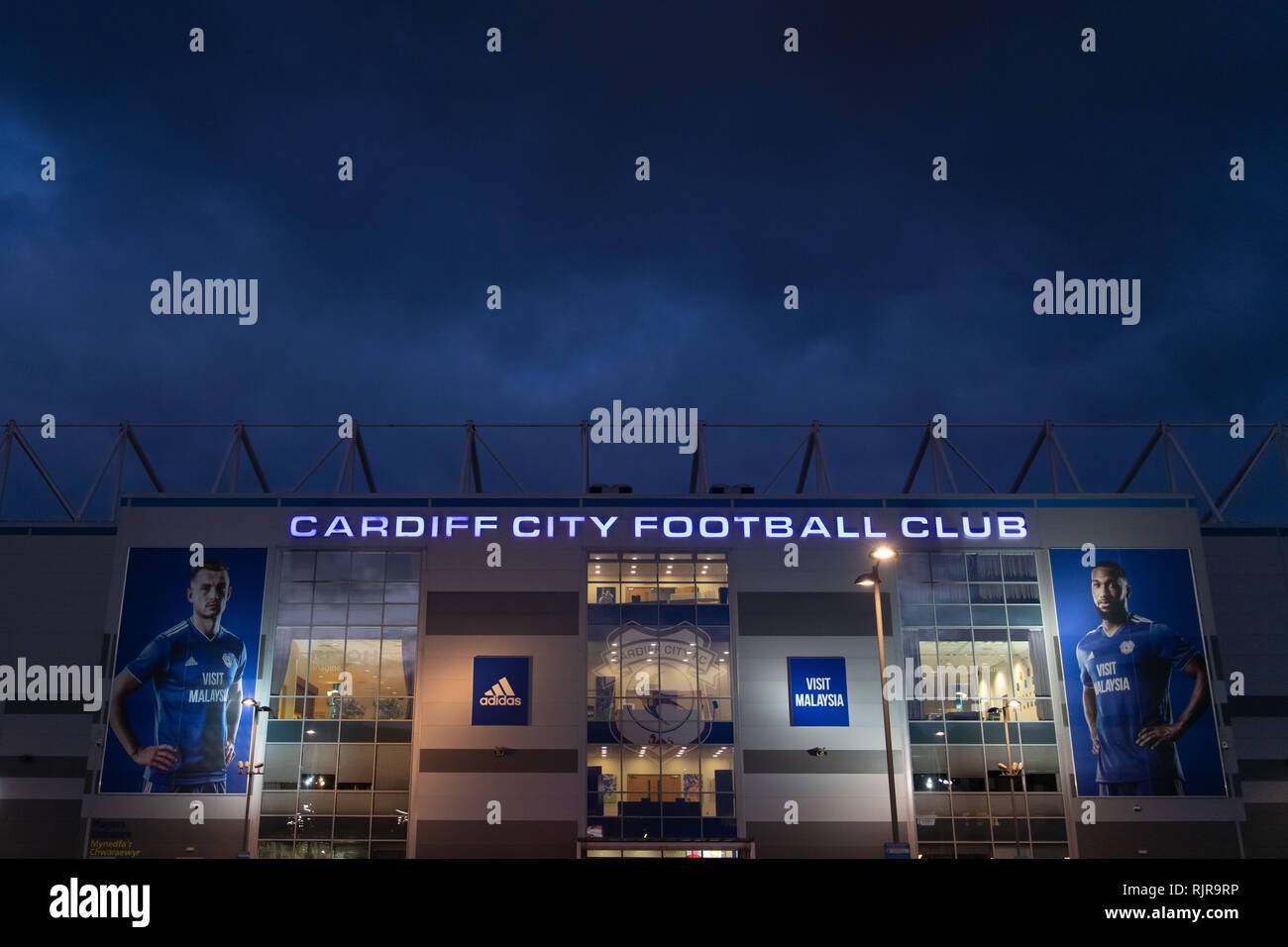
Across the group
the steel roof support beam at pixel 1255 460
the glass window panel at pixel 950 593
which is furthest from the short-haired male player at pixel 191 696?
the steel roof support beam at pixel 1255 460

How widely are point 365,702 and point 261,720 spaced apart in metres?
4.07

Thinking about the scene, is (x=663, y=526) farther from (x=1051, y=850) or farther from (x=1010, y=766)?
(x=1051, y=850)

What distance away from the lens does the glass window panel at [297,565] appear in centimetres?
3850

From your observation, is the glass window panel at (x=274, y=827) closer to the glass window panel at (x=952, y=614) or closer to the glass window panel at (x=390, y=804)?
the glass window panel at (x=390, y=804)

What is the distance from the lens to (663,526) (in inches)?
1550

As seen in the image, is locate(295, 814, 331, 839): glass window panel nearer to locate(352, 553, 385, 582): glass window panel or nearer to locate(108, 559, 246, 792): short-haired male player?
locate(108, 559, 246, 792): short-haired male player

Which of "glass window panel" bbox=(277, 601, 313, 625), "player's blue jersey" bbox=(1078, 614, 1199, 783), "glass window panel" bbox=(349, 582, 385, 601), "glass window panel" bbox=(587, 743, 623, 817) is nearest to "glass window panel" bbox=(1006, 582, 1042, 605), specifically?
"player's blue jersey" bbox=(1078, 614, 1199, 783)

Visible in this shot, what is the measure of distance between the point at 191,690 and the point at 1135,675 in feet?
126

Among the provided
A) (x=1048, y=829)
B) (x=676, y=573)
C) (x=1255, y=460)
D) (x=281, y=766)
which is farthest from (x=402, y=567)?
(x=1255, y=460)

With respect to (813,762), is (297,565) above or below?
above

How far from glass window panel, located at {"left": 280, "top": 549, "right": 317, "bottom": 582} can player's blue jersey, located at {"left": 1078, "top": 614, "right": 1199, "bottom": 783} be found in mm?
32742

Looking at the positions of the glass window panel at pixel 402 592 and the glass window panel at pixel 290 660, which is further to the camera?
the glass window panel at pixel 402 592

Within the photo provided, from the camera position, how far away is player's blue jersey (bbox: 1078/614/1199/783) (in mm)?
35781
